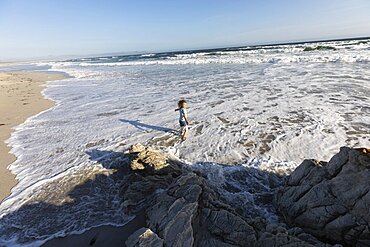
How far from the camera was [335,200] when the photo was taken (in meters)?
3.79

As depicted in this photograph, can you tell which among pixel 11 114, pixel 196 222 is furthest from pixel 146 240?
pixel 11 114

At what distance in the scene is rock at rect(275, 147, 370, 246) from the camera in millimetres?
3496

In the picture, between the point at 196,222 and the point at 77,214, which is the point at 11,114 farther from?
the point at 196,222

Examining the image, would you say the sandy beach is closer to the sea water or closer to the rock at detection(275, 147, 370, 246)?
the sea water

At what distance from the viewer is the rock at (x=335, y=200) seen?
3.50 metres

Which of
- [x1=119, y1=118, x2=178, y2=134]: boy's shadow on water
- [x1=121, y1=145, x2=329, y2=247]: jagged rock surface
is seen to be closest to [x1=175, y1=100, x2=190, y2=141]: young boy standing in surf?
[x1=119, y1=118, x2=178, y2=134]: boy's shadow on water

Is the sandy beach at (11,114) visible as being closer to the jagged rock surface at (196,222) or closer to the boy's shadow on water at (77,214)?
the boy's shadow on water at (77,214)

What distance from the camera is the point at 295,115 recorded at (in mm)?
9391

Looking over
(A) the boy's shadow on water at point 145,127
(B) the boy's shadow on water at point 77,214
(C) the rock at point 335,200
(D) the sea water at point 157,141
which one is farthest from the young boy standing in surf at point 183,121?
(C) the rock at point 335,200

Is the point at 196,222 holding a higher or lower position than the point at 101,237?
higher

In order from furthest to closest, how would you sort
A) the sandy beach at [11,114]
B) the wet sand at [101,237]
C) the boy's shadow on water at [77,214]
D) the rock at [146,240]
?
1. the sandy beach at [11,114]
2. the boy's shadow on water at [77,214]
3. the wet sand at [101,237]
4. the rock at [146,240]

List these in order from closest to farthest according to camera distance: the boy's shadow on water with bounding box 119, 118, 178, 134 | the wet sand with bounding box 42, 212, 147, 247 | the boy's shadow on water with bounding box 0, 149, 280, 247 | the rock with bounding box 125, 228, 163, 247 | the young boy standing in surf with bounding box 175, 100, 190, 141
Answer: the rock with bounding box 125, 228, 163, 247
the wet sand with bounding box 42, 212, 147, 247
the boy's shadow on water with bounding box 0, 149, 280, 247
the young boy standing in surf with bounding box 175, 100, 190, 141
the boy's shadow on water with bounding box 119, 118, 178, 134

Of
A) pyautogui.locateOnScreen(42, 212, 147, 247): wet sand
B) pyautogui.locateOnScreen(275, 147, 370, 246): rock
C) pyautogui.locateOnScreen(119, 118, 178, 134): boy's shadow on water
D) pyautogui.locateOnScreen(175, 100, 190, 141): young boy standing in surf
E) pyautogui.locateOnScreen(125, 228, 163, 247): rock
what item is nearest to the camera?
pyautogui.locateOnScreen(125, 228, 163, 247): rock

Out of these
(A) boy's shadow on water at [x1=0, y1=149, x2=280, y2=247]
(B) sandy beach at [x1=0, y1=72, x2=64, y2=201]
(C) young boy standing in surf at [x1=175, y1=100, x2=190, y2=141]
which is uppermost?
(C) young boy standing in surf at [x1=175, y1=100, x2=190, y2=141]
